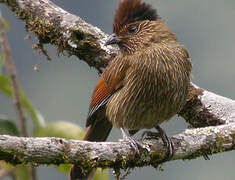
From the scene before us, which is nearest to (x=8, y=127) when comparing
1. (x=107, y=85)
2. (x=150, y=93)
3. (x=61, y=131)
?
(x=61, y=131)

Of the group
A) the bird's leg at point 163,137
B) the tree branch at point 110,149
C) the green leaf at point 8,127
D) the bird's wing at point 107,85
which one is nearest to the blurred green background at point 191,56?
the bird's wing at point 107,85

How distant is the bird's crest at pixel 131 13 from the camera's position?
4930mm

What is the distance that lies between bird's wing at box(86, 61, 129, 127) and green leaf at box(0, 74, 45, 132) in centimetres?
58

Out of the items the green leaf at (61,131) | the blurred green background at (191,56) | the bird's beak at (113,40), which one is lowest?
the blurred green background at (191,56)

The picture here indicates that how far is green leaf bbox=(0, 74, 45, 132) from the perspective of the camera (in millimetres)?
4527

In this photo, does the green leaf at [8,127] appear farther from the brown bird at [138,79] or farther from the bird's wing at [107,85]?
the bird's wing at [107,85]

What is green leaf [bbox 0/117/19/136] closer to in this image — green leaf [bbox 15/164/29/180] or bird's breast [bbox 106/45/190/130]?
green leaf [bbox 15/164/29/180]

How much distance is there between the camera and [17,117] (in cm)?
425

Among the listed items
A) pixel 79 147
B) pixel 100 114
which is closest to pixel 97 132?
pixel 100 114

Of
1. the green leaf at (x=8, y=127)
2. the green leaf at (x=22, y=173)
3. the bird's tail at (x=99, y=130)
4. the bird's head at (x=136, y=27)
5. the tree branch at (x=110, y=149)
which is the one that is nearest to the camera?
the tree branch at (x=110, y=149)

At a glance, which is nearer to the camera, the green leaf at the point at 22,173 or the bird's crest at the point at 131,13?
the green leaf at the point at 22,173

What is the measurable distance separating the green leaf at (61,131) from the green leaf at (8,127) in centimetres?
15

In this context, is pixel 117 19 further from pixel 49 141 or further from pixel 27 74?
pixel 27 74

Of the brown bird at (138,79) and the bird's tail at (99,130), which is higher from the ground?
the brown bird at (138,79)
